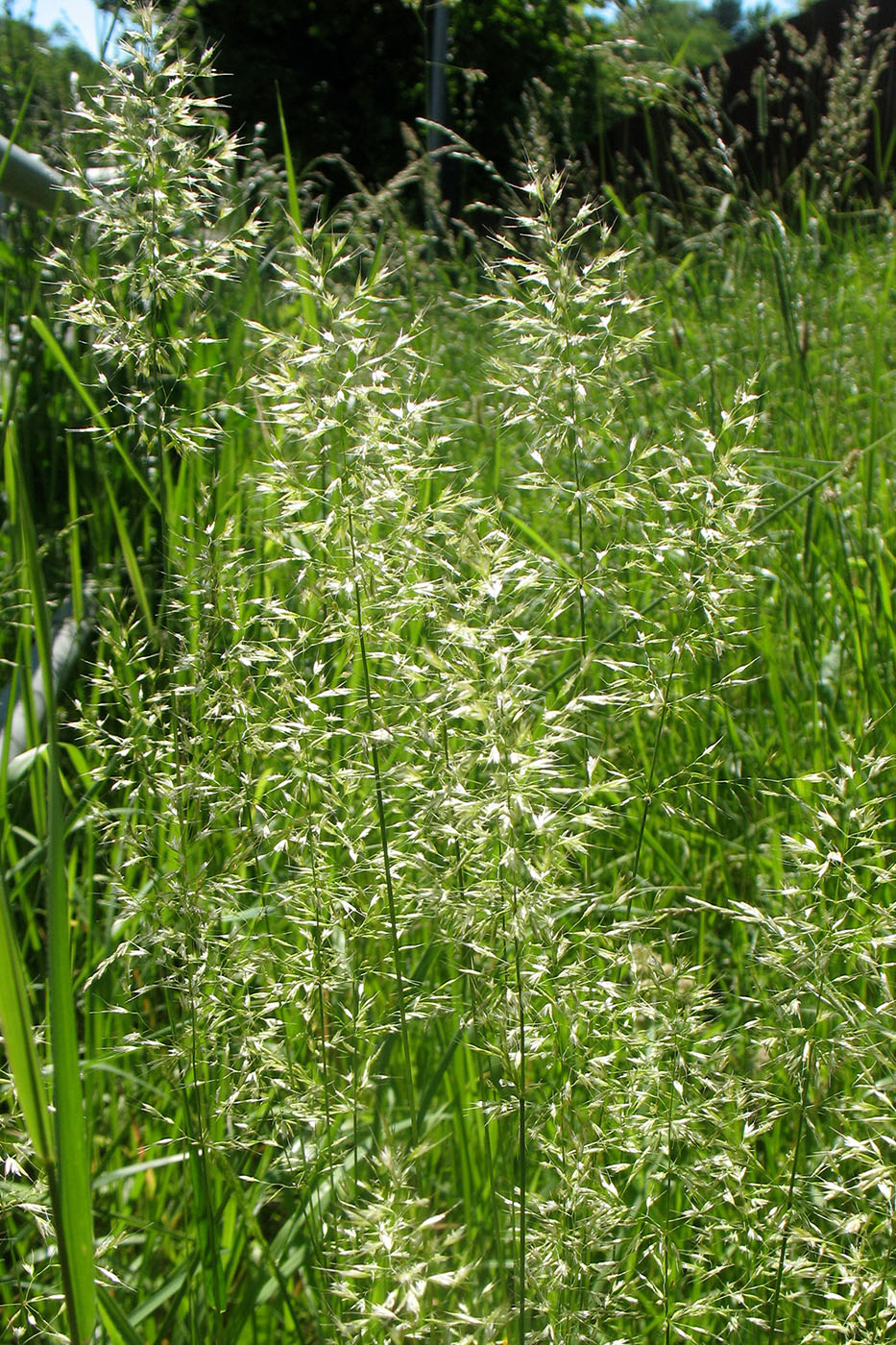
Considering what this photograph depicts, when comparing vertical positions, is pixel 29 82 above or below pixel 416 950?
above

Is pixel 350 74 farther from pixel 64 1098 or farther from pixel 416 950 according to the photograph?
pixel 64 1098

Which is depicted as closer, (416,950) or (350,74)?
(416,950)

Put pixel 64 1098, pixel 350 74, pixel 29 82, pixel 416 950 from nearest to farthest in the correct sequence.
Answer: pixel 64 1098, pixel 416 950, pixel 29 82, pixel 350 74

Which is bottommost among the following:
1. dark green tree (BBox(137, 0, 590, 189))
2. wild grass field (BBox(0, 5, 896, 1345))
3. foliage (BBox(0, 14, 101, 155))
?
wild grass field (BBox(0, 5, 896, 1345))

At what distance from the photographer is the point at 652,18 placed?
257 cm

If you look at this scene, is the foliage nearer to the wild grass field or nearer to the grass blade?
the wild grass field

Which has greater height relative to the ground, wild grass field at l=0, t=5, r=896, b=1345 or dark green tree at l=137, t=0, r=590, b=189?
dark green tree at l=137, t=0, r=590, b=189

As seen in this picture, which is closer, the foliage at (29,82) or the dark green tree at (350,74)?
the foliage at (29,82)

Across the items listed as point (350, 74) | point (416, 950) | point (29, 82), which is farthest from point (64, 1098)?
point (350, 74)

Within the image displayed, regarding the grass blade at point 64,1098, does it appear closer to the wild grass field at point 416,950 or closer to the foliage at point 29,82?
the wild grass field at point 416,950

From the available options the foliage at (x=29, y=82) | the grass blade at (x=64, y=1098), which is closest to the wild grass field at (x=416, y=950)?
the grass blade at (x=64, y=1098)

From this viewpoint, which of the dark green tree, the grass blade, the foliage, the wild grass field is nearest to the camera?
the grass blade

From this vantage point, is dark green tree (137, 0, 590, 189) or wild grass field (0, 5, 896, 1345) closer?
wild grass field (0, 5, 896, 1345)

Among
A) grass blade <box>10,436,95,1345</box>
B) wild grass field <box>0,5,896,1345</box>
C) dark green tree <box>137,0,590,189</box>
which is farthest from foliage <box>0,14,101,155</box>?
dark green tree <box>137,0,590,189</box>
